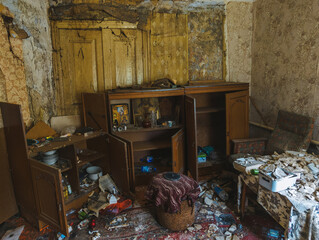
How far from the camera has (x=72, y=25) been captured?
3.55 meters

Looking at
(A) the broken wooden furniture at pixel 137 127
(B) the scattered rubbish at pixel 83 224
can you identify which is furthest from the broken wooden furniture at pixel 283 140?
(B) the scattered rubbish at pixel 83 224

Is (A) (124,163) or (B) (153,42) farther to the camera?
(B) (153,42)

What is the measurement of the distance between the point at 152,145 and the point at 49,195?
5.68 ft

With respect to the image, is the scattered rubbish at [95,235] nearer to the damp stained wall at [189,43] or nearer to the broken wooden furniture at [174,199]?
the broken wooden furniture at [174,199]

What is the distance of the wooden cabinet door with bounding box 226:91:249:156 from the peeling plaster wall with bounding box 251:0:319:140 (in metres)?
0.47

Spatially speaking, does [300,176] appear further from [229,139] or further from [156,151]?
[156,151]

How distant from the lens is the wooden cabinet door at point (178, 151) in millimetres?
3242

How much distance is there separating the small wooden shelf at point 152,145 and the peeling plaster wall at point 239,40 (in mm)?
1714

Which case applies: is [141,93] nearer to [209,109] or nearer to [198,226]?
[209,109]

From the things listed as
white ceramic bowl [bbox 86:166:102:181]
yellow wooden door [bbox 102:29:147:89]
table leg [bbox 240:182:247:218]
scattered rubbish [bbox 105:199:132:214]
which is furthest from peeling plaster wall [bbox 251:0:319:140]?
white ceramic bowl [bbox 86:166:102:181]

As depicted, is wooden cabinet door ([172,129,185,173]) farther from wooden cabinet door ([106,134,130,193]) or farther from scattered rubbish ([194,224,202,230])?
scattered rubbish ([194,224,202,230])

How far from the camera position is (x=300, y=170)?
2459mm

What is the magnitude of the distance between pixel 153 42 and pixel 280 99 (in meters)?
2.29

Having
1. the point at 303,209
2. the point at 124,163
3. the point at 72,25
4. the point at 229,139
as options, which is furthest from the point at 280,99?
the point at 72,25
